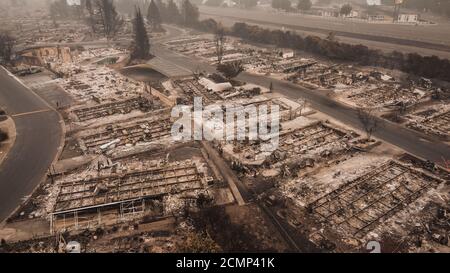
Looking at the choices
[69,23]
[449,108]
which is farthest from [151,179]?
[69,23]

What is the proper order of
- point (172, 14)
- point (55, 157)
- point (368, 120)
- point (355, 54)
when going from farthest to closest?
point (172, 14) < point (355, 54) < point (368, 120) < point (55, 157)

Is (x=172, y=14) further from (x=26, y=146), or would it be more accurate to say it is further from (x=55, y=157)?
(x=55, y=157)

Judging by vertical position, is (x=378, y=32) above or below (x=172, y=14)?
below

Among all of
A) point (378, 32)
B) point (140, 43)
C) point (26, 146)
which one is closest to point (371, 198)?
point (26, 146)

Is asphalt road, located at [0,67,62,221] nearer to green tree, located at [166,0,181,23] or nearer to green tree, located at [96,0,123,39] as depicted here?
green tree, located at [96,0,123,39]

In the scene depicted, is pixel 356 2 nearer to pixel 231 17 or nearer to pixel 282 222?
pixel 231 17
